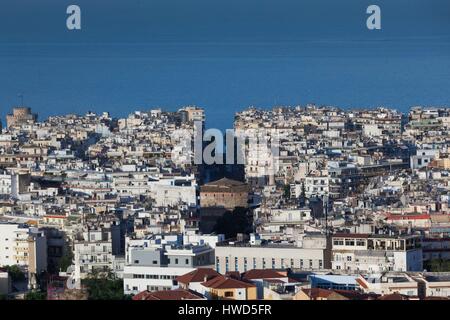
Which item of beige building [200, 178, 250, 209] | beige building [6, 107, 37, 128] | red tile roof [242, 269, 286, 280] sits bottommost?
red tile roof [242, 269, 286, 280]

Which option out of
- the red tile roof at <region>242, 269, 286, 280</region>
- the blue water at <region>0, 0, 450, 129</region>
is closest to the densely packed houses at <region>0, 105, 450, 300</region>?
the red tile roof at <region>242, 269, 286, 280</region>

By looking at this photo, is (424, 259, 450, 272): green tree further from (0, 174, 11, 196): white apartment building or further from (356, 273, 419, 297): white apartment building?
(0, 174, 11, 196): white apartment building

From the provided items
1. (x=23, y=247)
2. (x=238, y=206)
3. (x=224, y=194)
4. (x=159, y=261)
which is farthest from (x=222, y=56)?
(x=159, y=261)

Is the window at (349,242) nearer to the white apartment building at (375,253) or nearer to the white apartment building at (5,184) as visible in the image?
the white apartment building at (375,253)

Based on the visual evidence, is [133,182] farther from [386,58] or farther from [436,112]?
[386,58]

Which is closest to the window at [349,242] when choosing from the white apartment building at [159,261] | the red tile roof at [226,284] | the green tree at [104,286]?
the white apartment building at [159,261]
